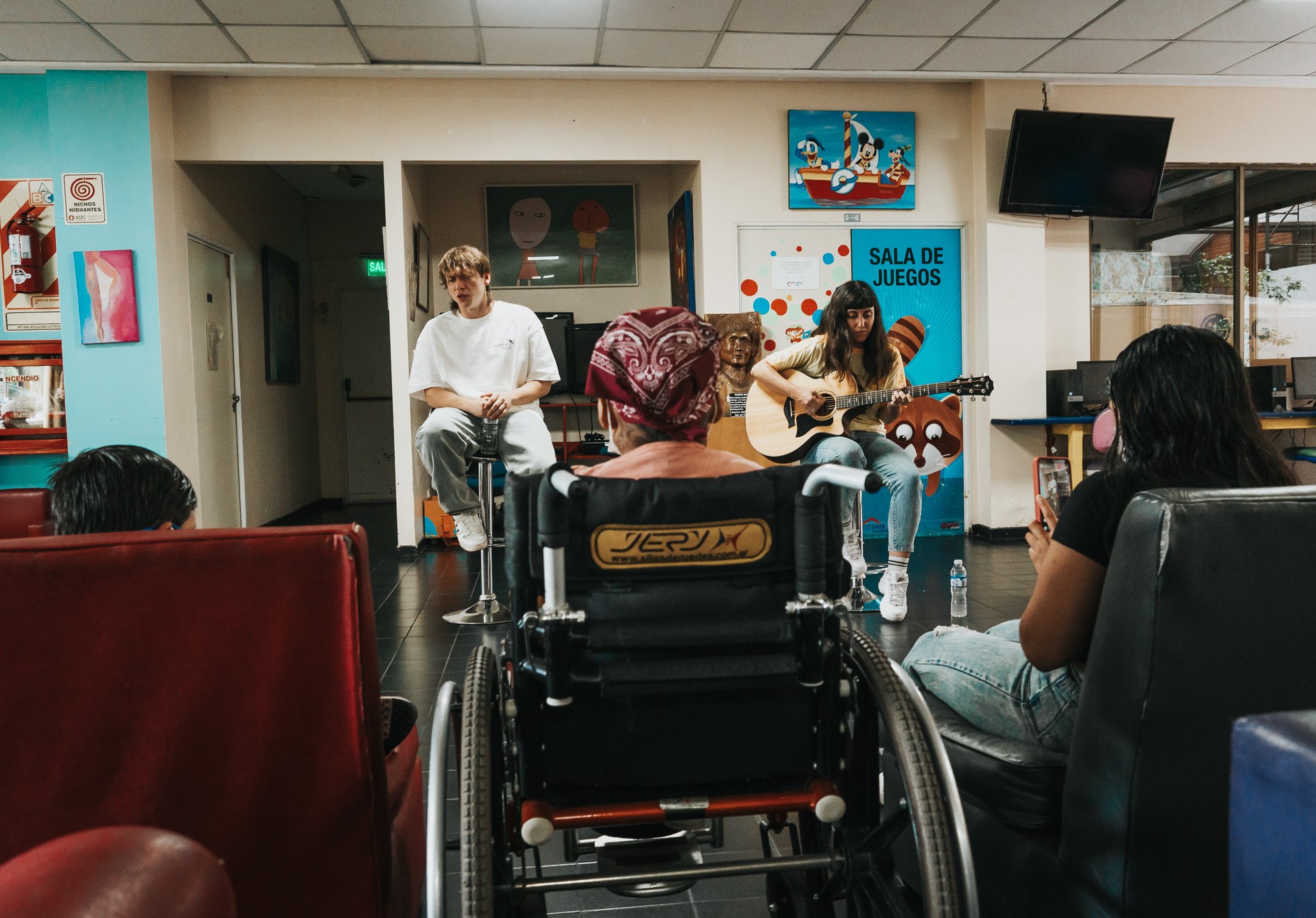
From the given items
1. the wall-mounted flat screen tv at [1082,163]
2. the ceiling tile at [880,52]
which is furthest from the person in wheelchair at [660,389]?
the wall-mounted flat screen tv at [1082,163]

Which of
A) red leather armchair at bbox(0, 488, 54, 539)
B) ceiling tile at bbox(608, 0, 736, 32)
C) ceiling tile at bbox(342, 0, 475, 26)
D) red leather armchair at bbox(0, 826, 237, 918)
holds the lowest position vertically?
red leather armchair at bbox(0, 488, 54, 539)

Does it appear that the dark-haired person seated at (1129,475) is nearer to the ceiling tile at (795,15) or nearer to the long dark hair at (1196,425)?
the long dark hair at (1196,425)

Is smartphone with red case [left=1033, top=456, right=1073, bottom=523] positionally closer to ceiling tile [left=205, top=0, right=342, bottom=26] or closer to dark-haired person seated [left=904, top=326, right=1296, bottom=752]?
dark-haired person seated [left=904, top=326, right=1296, bottom=752]

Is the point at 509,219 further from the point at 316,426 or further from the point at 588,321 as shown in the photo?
the point at 316,426

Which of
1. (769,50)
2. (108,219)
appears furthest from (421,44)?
(108,219)

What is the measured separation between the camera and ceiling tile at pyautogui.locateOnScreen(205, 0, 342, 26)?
4.16 meters

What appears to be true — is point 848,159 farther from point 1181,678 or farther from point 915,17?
point 1181,678

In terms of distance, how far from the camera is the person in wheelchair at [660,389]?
1.25 m

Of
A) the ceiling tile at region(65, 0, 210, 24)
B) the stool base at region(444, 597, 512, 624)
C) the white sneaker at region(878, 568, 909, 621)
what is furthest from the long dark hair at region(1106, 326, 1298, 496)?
the ceiling tile at region(65, 0, 210, 24)

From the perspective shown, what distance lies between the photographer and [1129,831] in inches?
39.9

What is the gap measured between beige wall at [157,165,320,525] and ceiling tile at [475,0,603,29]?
7.49 feet

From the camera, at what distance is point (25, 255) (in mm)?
5156

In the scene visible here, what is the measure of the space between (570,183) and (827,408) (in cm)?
384

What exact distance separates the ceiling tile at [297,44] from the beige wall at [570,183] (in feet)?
5.57
